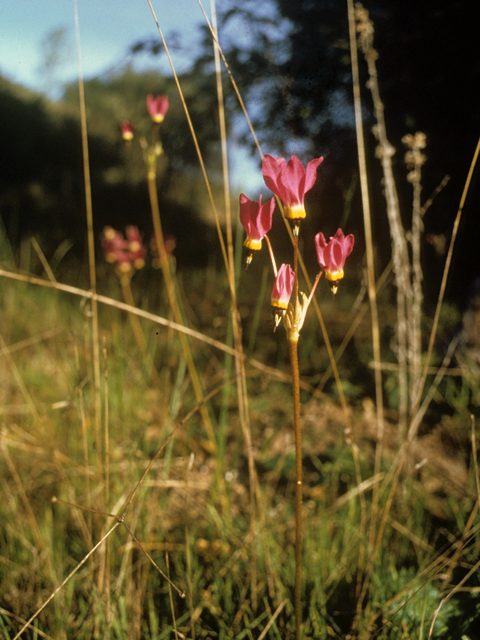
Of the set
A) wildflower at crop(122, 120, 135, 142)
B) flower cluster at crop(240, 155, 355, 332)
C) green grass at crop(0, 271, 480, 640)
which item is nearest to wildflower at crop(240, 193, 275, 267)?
flower cluster at crop(240, 155, 355, 332)

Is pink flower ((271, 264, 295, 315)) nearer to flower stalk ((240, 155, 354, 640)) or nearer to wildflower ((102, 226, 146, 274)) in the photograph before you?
flower stalk ((240, 155, 354, 640))

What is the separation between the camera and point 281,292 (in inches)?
21.0

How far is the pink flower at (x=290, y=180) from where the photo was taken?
0.53 m

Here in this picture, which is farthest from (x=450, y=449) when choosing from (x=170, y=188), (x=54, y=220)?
(x=54, y=220)

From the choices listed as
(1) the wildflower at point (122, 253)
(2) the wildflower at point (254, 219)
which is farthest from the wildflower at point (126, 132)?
(1) the wildflower at point (122, 253)

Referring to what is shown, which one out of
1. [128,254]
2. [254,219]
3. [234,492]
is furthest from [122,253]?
[254,219]

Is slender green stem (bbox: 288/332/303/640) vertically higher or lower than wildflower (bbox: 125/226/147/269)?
lower

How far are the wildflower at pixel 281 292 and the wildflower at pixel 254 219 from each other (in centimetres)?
4

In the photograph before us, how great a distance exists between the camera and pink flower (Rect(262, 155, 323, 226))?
53 centimetres

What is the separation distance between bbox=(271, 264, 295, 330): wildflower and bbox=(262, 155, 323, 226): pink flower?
0.07m

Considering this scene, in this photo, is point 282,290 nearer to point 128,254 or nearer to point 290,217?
point 290,217

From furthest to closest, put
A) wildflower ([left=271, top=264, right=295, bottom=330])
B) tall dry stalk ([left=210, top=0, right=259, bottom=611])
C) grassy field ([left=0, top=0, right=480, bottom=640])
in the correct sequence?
grassy field ([left=0, top=0, right=480, bottom=640]), tall dry stalk ([left=210, top=0, right=259, bottom=611]), wildflower ([left=271, top=264, right=295, bottom=330])

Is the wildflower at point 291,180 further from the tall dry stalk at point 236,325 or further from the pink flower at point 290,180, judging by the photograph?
the tall dry stalk at point 236,325

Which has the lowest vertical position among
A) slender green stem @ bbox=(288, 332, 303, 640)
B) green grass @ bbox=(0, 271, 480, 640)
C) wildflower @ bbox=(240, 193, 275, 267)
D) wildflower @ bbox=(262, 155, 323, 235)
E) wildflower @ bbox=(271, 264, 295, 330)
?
green grass @ bbox=(0, 271, 480, 640)
